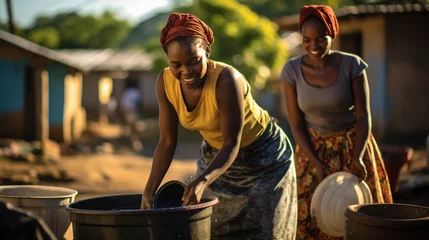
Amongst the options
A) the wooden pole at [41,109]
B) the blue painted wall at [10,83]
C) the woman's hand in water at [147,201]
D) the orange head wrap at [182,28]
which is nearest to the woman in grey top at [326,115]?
the orange head wrap at [182,28]

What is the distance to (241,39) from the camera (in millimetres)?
20719

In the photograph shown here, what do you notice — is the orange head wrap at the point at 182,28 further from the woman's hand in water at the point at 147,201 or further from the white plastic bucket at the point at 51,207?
the white plastic bucket at the point at 51,207

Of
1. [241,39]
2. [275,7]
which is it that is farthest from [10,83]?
[275,7]

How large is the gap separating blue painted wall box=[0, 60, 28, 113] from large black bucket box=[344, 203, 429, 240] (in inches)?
616

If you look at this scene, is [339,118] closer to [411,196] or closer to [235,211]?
[235,211]

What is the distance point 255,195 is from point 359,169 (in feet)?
2.82

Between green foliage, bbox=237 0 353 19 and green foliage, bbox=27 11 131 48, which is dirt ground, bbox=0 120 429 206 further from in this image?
green foliage, bbox=27 11 131 48

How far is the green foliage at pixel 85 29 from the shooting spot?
47.2 meters

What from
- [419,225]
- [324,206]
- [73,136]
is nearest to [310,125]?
[324,206]

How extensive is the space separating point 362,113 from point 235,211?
1073 millimetres

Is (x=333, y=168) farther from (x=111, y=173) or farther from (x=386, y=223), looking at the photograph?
(x=111, y=173)

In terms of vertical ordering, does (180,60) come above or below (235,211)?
above

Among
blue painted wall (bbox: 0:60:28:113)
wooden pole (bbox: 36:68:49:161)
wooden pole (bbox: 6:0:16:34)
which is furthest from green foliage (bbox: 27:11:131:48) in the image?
wooden pole (bbox: 36:68:49:161)

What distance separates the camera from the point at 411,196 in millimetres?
6891
